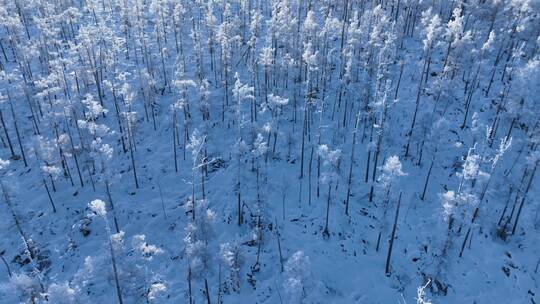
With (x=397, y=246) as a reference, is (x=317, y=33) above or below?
above

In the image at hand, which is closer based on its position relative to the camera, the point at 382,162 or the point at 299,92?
the point at 382,162

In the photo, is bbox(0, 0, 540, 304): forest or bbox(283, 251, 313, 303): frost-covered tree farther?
bbox(0, 0, 540, 304): forest

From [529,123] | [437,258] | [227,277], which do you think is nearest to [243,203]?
[227,277]

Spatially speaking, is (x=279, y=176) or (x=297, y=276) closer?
(x=297, y=276)

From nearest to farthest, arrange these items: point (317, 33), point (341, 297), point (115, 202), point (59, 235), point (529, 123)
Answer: point (341, 297) → point (59, 235) → point (115, 202) → point (529, 123) → point (317, 33)

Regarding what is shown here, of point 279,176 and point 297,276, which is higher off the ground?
point 297,276

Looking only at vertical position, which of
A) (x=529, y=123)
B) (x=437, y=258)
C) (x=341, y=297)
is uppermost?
(x=529, y=123)

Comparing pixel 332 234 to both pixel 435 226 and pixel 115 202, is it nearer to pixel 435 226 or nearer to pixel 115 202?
pixel 435 226

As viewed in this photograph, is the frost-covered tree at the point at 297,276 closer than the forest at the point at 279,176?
Yes
